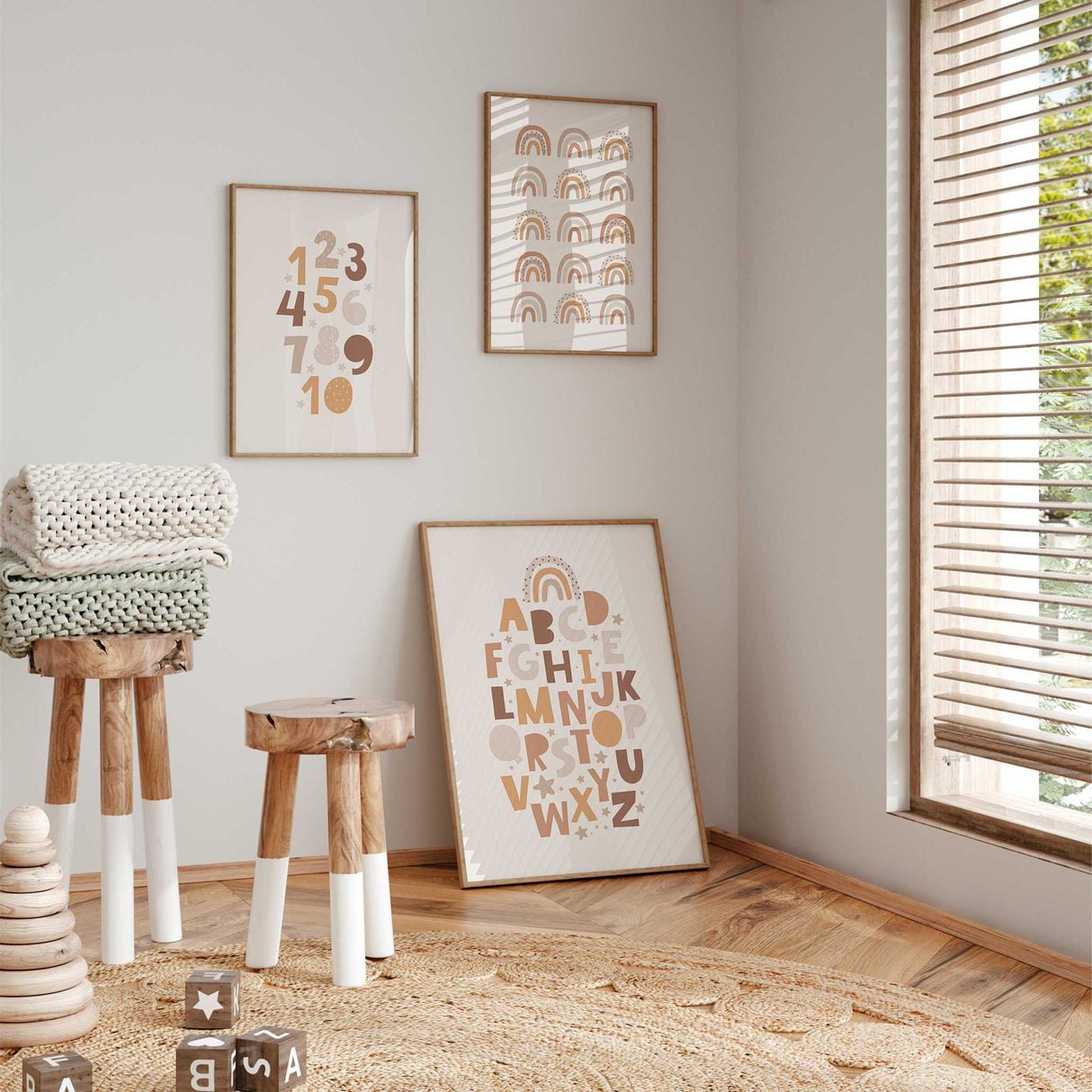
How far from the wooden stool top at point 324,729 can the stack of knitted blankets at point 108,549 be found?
0.30 meters

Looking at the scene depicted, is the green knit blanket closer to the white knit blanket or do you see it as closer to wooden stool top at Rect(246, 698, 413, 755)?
the white knit blanket

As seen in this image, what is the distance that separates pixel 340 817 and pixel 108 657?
50 centimetres

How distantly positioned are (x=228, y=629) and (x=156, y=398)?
0.52 m

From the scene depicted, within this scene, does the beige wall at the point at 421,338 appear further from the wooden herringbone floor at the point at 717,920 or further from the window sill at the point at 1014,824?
the window sill at the point at 1014,824

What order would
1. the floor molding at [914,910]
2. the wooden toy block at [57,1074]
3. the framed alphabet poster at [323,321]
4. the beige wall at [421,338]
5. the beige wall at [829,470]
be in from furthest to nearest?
the framed alphabet poster at [323,321] → the beige wall at [421,338] → the beige wall at [829,470] → the floor molding at [914,910] → the wooden toy block at [57,1074]

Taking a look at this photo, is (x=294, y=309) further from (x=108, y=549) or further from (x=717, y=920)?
(x=717, y=920)

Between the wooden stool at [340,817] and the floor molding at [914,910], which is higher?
the wooden stool at [340,817]

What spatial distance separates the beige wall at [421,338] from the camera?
2.77 meters

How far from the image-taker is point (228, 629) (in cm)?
289

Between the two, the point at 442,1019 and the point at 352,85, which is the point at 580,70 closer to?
the point at 352,85

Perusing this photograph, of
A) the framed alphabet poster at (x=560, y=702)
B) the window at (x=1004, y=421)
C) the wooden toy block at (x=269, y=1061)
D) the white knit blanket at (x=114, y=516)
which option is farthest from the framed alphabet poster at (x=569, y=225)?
the wooden toy block at (x=269, y=1061)

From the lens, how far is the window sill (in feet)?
7.43

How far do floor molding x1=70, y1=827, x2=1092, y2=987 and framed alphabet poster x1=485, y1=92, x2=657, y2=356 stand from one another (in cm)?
118

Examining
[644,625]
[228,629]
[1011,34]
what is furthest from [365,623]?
[1011,34]
